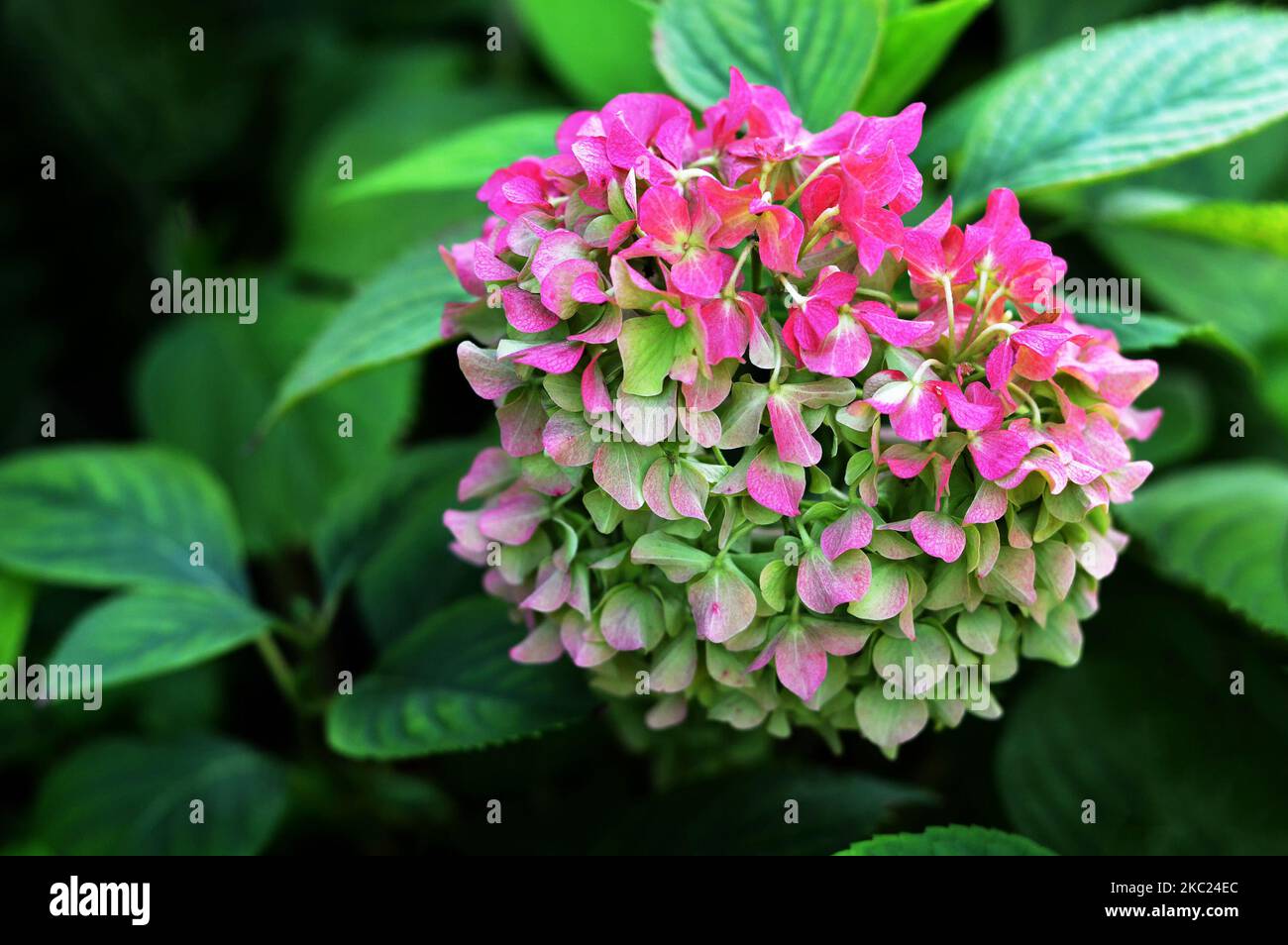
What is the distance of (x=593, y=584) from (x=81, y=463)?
22.5 inches

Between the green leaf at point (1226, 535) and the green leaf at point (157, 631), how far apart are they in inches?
23.2

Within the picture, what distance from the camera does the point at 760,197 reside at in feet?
1.54

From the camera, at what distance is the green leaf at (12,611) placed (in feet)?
2.60

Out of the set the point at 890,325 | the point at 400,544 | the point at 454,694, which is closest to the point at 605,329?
the point at 890,325

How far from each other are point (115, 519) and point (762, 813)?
21.8 inches

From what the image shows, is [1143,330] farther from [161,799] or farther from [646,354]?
[161,799]

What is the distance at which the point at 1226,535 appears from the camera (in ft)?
2.38

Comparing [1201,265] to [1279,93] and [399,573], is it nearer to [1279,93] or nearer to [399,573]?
[1279,93]

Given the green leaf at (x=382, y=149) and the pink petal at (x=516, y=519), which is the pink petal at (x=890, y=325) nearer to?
the pink petal at (x=516, y=519)

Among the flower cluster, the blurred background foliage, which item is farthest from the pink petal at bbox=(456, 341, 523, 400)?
the blurred background foliage

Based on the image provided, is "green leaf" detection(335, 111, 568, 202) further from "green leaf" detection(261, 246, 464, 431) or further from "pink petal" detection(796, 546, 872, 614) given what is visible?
"pink petal" detection(796, 546, 872, 614)

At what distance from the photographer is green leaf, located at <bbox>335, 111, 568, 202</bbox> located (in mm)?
694

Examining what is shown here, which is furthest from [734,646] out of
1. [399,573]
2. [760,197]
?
[399,573]
